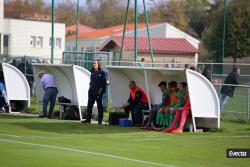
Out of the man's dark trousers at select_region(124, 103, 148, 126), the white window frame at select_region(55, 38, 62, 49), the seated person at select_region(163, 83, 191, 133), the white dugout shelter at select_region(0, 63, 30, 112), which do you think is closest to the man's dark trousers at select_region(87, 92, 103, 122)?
the man's dark trousers at select_region(124, 103, 148, 126)

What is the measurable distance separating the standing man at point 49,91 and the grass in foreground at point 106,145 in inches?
93.4

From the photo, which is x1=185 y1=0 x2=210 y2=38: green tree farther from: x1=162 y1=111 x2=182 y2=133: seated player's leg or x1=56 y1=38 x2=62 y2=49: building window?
x1=162 y1=111 x2=182 y2=133: seated player's leg

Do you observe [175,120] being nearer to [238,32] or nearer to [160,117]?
[160,117]

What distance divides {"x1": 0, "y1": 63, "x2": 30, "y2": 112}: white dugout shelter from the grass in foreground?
494cm

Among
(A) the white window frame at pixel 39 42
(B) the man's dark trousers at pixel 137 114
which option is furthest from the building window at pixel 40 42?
(B) the man's dark trousers at pixel 137 114

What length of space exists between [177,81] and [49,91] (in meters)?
5.08

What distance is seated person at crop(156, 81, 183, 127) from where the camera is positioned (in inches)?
898

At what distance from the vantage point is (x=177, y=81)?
2462 centimetres

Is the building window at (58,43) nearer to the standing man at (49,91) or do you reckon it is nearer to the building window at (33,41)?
the building window at (33,41)

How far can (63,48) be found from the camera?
91.0 metres

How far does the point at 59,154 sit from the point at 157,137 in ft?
17.5

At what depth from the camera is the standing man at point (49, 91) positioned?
27250mm

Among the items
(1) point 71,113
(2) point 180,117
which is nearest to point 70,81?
(1) point 71,113

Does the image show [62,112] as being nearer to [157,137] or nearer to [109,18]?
[157,137]
